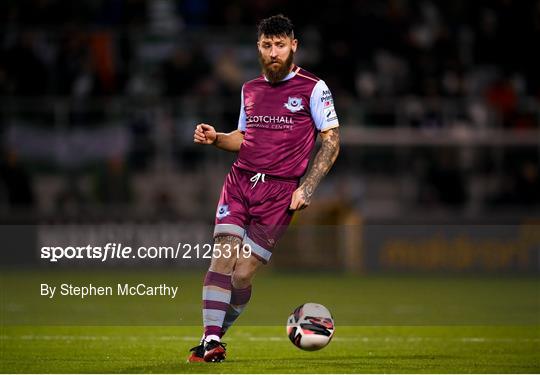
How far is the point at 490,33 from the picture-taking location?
24.5 metres

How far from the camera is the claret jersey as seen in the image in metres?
9.68

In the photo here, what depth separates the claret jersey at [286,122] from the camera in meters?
9.68

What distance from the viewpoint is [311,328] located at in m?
9.55

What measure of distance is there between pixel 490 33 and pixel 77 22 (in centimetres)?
812

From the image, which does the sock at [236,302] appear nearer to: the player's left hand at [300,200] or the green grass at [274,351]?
the green grass at [274,351]

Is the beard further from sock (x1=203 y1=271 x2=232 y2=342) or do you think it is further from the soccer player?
sock (x1=203 y1=271 x2=232 y2=342)

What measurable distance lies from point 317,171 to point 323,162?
9cm

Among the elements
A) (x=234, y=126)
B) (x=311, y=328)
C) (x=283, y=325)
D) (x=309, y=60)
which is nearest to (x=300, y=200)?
(x=311, y=328)

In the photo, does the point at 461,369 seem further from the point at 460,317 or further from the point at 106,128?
the point at 106,128

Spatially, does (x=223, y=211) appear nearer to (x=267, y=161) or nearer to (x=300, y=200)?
(x=267, y=161)

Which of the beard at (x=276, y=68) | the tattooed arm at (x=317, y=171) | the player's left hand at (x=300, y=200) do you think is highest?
the beard at (x=276, y=68)

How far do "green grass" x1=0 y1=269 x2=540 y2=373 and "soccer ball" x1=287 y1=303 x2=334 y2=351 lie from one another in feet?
0.60

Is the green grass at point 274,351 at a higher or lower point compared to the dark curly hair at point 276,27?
lower

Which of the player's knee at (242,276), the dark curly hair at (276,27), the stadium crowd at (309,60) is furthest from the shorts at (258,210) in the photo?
the stadium crowd at (309,60)
